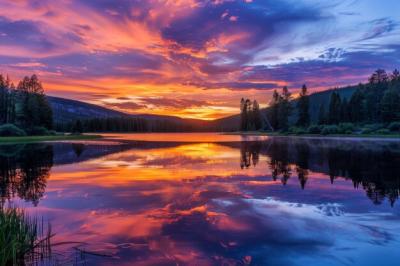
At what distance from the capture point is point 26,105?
9675 centimetres

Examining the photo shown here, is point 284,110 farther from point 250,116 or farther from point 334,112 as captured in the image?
point 250,116

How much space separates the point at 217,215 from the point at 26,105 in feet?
326

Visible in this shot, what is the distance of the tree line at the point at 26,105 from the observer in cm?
9625

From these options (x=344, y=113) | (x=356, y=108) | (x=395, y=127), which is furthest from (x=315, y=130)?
(x=356, y=108)

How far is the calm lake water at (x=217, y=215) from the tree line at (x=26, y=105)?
80.7m

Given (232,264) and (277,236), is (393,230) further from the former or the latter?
(232,264)

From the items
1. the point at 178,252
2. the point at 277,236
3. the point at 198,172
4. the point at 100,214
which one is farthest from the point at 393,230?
the point at 198,172

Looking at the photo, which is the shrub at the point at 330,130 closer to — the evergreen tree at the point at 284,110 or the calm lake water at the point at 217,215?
the evergreen tree at the point at 284,110

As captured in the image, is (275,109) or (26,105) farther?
(275,109)

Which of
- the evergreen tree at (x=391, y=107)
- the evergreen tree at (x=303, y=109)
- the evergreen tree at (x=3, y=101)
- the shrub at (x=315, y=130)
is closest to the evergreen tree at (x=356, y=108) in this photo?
the evergreen tree at (x=303, y=109)

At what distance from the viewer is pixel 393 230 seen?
10.9 meters

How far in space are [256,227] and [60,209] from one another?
326 inches

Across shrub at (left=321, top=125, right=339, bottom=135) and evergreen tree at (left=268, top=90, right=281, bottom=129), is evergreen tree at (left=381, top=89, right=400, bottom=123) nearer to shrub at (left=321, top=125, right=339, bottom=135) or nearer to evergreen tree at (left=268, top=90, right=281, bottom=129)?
shrub at (left=321, top=125, right=339, bottom=135)

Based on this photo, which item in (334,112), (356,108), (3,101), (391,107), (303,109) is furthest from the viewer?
(303,109)
